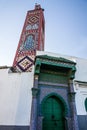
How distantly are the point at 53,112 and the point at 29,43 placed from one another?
6.15 metres

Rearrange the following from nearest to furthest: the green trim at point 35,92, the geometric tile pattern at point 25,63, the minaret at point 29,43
Answer: the green trim at point 35,92, the geometric tile pattern at point 25,63, the minaret at point 29,43

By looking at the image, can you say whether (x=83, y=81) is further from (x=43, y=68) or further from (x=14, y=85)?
(x=14, y=85)

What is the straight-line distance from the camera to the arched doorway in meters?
5.00

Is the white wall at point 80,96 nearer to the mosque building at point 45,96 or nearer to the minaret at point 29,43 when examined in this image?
the mosque building at point 45,96

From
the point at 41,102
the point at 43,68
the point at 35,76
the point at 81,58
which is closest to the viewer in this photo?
the point at 41,102

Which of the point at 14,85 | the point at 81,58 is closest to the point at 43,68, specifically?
the point at 14,85

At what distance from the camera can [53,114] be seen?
5.23 meters

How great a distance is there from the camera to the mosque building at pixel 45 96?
478cm

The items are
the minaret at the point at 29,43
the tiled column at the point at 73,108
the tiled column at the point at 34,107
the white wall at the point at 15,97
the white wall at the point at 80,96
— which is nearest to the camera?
the tiled column at the point at 34,107

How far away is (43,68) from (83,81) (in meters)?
2.24

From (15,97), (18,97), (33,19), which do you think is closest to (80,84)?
(18,97)

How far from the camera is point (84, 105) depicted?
5.68 m

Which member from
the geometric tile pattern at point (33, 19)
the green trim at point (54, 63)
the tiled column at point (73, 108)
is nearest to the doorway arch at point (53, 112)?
the tiled column at point (73, 108)

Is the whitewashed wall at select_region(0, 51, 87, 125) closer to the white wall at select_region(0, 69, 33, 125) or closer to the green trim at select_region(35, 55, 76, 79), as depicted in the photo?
the white wall at select_region(0, 69, 33, 125)
